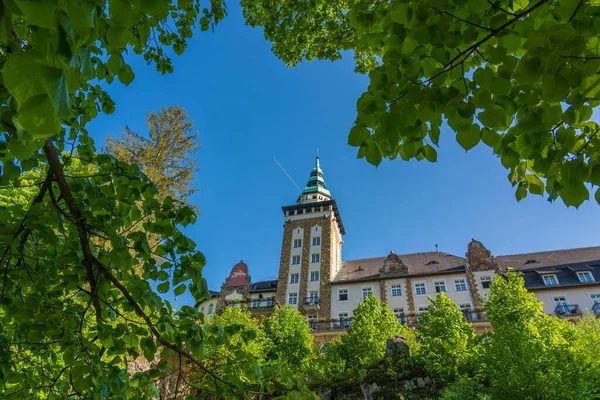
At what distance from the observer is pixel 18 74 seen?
90 cm

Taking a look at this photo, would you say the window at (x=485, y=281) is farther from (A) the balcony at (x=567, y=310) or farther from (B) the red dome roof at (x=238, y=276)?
(B) the red dome roof at (x=238, y=276)

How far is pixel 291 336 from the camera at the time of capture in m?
25.8

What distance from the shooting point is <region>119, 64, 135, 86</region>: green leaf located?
85.5 inches

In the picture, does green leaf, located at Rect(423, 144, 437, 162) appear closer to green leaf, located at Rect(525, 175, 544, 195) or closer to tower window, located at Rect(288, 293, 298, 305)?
green leaf, located at Rect(525, 175, 544, 195)

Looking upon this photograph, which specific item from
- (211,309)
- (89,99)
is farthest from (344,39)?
(211,309)

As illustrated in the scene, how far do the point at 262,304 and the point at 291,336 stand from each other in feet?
38.7

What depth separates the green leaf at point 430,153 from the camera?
2.18 meters

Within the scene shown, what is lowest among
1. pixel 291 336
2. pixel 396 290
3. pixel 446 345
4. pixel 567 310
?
pixel 446 345

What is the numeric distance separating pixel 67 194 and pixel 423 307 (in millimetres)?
32602

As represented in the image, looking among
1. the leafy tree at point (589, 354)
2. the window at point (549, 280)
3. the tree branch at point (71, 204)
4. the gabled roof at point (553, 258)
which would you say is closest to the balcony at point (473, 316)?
the window at point (549, 280)

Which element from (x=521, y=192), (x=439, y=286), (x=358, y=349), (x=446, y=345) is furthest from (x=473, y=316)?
(x=521, y=192)

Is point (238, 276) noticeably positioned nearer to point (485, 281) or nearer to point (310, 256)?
point (310, 256)

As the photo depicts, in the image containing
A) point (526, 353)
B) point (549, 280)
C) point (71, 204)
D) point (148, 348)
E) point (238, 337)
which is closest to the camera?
point (71, 204)

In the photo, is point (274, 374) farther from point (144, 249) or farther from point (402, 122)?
point (402, 122)
